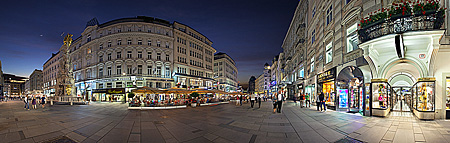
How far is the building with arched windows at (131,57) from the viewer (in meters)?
42.0

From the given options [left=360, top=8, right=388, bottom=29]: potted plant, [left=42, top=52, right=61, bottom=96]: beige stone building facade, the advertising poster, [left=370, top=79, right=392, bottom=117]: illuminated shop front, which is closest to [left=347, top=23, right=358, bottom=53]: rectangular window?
[left=360, top=8, right=388, bottom=29]: potted plant

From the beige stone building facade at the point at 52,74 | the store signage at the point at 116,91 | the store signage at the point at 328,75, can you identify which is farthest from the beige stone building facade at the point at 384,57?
the beige stone building facade at the point at 52,74

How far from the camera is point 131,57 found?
138ft

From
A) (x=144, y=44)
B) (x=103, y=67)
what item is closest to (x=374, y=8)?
(x=144, y=44)

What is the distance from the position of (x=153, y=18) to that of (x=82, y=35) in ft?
76.0

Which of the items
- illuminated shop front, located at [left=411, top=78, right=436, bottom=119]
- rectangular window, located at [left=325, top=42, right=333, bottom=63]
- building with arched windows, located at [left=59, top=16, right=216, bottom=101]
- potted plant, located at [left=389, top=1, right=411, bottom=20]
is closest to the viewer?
potted plant, located at [left=389, top=1, right=411, bottom=20]

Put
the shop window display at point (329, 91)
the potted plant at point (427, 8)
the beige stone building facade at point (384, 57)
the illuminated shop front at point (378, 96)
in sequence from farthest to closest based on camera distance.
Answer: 1. the shop window display at point (329, 91)
2. the illuminated shop front at point (378, 96)
3. the beige stone building facade at point (384, 57)
4. the potted plant at point (427, 8)

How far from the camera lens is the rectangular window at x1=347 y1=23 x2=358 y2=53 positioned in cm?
1420

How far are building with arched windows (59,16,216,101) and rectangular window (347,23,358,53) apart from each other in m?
30.5

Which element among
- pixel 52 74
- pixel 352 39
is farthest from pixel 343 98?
pixel 52 74

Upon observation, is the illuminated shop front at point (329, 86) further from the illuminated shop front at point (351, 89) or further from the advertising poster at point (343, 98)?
the illuminated shop front at point (351, 89)

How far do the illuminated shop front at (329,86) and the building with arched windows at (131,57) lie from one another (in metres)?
26.6

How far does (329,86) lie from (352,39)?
5903mm

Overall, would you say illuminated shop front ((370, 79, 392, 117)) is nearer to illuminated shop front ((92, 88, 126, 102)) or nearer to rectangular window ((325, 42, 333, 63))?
rectangular window ((325, 42, 333, 63))
